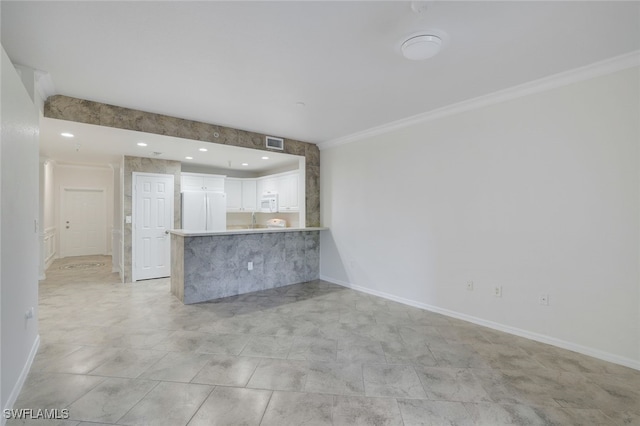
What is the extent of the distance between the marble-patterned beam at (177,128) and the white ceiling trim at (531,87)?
4.90ft

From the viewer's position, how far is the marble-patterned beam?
10.4 ft

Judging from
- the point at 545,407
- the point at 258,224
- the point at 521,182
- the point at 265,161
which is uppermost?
the point at 265,161

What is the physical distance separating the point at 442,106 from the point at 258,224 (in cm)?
550

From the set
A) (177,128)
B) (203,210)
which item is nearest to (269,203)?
(203,210)

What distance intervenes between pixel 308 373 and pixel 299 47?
2493 mm

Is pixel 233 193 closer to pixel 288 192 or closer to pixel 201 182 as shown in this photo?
pixel 201 182

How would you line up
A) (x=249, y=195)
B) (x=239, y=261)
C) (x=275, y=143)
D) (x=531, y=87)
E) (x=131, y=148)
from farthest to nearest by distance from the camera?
(x=249, y=195), (x=275, y=143), (x=131, y=148), (x=239, y=261), (x=531, y=87)

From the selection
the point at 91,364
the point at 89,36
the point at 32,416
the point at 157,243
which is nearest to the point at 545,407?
the point at 32,416

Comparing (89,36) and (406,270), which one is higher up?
(89,36)

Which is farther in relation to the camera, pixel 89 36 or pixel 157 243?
pixel 157 243

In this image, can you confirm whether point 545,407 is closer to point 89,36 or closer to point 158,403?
point 158,403

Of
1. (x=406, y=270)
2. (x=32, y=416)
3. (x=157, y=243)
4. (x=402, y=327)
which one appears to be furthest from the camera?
(x=157, y=243)

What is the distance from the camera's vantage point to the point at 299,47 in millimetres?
2232

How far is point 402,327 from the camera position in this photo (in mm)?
3160
